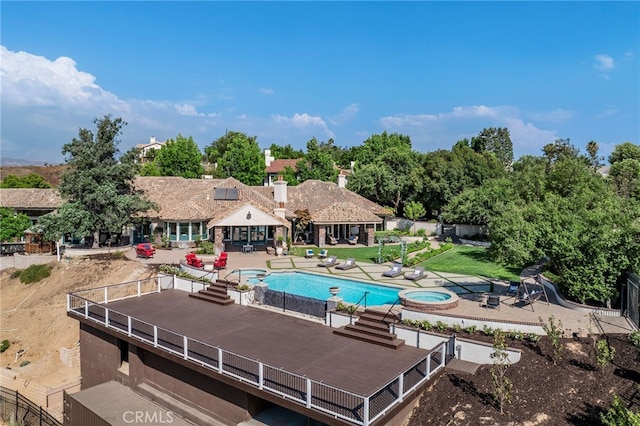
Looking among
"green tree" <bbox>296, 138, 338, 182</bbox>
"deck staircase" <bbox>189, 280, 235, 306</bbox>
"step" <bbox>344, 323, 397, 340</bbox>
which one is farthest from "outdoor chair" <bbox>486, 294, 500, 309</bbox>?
"green tree" <bbox>296, 138, 338, 182</bbox>

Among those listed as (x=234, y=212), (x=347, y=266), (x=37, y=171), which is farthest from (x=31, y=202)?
(x=37, y=171)

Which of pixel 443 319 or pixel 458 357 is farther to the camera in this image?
pixel 443 319

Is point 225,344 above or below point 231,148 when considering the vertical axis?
below

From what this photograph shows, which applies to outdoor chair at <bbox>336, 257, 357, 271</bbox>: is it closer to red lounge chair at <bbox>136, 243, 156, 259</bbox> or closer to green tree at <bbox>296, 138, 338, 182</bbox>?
red lounge chair at <bbox>136, 243, 156, 259</bbox>

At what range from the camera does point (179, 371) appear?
46.9 feet

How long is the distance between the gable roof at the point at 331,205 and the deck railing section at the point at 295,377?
23.6 metres

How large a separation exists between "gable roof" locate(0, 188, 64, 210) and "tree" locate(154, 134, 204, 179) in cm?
2235

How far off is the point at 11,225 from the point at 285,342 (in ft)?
99.3

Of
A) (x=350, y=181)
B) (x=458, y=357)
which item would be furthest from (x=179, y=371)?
(x=350, y=181)

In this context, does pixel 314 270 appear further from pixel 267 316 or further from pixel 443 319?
pixel 443 319

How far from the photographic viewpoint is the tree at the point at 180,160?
62.2m

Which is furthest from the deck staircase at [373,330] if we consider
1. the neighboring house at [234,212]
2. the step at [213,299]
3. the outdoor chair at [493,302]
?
the neighboring house at [234,212]

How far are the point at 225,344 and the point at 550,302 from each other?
13565 mm

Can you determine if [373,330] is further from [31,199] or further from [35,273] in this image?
[31,199]
